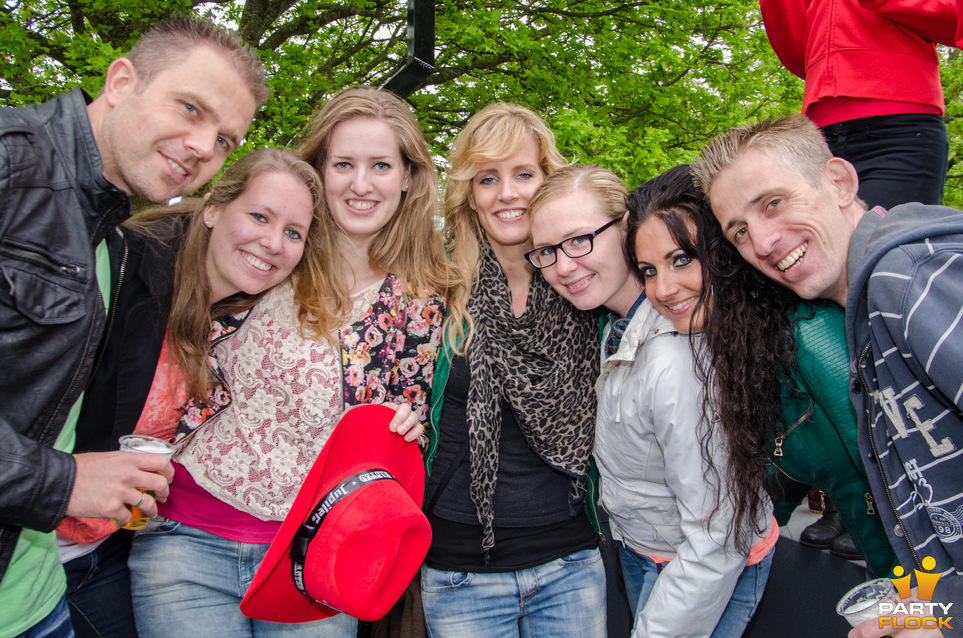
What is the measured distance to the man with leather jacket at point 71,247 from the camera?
1290 mm

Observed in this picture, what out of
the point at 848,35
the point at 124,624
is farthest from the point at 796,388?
the point at 124,624

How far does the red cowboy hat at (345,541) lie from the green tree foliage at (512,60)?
9.00ft

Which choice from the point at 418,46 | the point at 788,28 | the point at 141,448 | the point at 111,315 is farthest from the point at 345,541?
the point at 418,46

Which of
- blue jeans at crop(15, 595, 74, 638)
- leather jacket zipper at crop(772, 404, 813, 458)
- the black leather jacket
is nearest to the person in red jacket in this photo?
leather jacket zipper at crop(772, 404, 813, 458)

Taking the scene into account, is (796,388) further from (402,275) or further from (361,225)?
(361,225)

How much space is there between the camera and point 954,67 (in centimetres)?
785

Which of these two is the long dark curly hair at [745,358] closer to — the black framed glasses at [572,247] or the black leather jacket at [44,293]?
the black framed glasses at [572,247]

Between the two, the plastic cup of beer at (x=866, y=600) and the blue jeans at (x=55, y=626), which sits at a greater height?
the plastic cup of beer at (x=866, y=600)

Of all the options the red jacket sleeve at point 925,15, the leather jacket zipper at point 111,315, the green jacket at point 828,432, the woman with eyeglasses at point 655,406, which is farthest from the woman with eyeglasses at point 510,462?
the red jacket sleeve at point 925,15

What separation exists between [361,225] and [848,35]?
71.0 inches

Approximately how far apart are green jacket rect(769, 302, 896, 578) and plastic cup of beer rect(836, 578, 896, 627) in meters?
0.29

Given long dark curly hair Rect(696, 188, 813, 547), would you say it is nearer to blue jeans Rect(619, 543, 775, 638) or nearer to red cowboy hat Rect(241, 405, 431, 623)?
blue jeans Rect(619, 543, 775, 638)

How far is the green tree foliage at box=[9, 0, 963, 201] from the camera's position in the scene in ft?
13.3

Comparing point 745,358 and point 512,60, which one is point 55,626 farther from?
point 512,60
